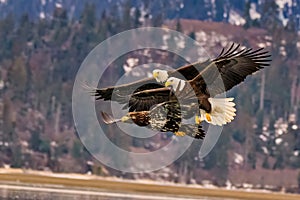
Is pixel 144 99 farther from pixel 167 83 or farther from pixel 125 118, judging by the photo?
pixel 167 83

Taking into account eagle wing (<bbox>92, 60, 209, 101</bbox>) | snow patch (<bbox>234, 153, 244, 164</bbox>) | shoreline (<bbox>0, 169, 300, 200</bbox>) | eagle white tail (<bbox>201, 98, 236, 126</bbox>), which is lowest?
snow patch (<bbox>234, 153, 244, 164</bbox>)

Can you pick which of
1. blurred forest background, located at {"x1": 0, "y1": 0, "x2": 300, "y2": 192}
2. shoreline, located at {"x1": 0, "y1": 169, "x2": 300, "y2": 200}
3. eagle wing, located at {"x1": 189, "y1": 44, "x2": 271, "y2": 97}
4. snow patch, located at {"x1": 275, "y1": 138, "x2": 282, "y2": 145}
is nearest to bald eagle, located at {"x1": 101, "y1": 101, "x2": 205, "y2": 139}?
eagle wing, located at {"x1": 189, "y1": 44, "x2": 271, "y2": 97}

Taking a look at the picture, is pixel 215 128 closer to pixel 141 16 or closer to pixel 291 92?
pixel 291 92

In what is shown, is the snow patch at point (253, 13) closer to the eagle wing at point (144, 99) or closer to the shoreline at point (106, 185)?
the shoreline at point (106, 185)

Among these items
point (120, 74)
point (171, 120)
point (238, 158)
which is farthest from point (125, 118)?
point (120, 74)

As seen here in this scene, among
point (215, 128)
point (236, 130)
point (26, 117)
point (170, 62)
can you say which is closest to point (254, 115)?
point (236, 130)

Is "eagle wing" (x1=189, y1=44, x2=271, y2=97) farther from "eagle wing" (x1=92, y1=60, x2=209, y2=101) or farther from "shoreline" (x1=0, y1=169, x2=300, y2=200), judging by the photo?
"shoreline" (x1=0, y1=169, x2=300, y2=200)

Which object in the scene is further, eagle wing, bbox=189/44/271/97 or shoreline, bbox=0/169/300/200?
shoreline, bbox=0/169/300/200
